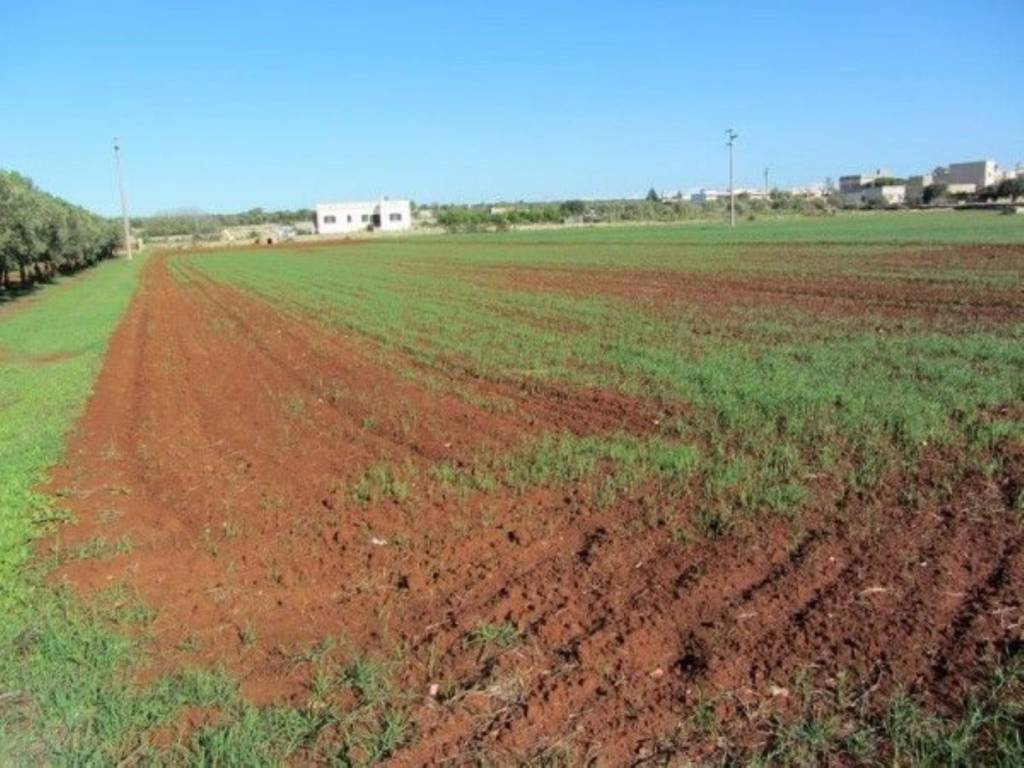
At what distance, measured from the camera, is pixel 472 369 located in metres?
14.9

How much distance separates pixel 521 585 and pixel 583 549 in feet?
2.47

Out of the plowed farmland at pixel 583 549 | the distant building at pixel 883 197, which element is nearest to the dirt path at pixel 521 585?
the plowed farmland at pixel 583 549

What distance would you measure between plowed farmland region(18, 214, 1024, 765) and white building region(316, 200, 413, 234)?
141267mm

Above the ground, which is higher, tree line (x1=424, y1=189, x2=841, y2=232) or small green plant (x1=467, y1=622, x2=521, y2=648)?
tree line (x1=424, y1=189, x2=841, y2=232)

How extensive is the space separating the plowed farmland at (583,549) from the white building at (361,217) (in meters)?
141

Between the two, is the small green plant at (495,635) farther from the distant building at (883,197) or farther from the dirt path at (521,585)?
the distant building at (883,197)

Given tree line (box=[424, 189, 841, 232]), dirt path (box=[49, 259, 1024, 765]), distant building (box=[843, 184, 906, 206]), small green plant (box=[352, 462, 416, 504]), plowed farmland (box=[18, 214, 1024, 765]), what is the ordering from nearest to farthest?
plowed farmland (box=[18, 214, 1024, 765]) < dirt path (box=[49, 259, 1024, 765]) < small green plant (box=[352, 462, 416, 504]) < tree line (box=[424, 189, 841, 232]) < distant building (box=[843, 184, 906, 206])

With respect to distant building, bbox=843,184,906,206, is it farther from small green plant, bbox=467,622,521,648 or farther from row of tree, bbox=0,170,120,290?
small green plant, bbox=467,622,521,648

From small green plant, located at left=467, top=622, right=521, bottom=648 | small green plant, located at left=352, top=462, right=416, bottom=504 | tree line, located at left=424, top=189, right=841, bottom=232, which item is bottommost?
small green plant, located at left=467, top=622, right=521, bottom=648

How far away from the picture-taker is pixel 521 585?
6.16m

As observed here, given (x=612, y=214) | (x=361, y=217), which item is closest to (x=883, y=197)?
(x=612, y=214)

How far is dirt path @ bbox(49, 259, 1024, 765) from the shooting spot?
15.5 ft

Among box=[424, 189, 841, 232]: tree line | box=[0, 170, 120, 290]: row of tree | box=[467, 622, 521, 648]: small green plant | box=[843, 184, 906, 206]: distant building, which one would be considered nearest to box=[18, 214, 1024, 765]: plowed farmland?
box=[467, 622, 521, 648]: small green plant

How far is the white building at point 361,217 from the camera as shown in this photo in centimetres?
15288
